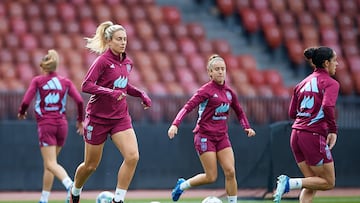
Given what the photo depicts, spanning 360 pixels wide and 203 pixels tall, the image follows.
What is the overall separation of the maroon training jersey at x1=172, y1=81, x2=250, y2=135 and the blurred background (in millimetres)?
3710

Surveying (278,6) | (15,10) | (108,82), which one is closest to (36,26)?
(15,10)

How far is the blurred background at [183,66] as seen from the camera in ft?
58.5

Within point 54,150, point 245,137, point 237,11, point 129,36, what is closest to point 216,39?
point 237,11

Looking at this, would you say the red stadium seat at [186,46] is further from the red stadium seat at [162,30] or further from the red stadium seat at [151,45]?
the red stadium seat at [151,45]

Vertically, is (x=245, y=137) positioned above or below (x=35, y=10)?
below

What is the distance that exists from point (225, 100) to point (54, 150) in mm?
2745

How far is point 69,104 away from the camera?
18219 millimetres

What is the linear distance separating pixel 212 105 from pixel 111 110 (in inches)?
60.4

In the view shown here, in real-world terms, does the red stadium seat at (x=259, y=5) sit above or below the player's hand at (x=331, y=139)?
above

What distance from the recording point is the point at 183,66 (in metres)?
21.9

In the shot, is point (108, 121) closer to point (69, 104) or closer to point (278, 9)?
point (69, 104)

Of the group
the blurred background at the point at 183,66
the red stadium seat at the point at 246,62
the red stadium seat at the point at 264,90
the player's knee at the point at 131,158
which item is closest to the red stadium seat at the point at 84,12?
the blurred background at the point at 183,66

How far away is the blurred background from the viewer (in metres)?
17.8

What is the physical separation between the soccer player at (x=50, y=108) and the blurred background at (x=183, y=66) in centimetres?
328
